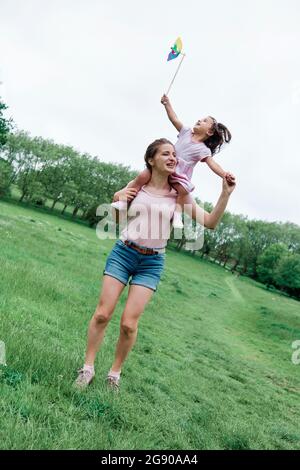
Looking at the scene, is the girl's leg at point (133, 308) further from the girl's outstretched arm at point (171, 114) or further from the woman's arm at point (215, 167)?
the girl's outstretched arm at point (171, 114)

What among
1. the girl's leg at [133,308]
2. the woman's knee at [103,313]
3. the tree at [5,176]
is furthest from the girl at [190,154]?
the tree at [5,176]

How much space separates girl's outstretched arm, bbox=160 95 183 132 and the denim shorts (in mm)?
2011

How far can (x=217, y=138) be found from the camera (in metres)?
5.98


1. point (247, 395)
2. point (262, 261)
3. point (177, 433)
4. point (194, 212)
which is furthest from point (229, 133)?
point (262, 261)

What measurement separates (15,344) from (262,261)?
89114mm

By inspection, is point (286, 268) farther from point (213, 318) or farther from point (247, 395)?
point (247, 395)

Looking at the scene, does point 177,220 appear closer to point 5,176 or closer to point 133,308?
point 133,308

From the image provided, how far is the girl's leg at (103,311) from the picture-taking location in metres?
5.38

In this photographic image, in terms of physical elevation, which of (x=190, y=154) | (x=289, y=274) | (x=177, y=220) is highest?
Answer: (x=289, y=274)

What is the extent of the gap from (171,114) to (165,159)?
139 cm

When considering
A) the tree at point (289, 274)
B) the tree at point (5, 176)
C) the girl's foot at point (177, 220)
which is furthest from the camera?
the tree at point (289, 274)

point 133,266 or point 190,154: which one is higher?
point 190,154

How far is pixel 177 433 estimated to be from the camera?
5043mm

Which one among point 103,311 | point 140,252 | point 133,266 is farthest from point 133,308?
point 140,252
